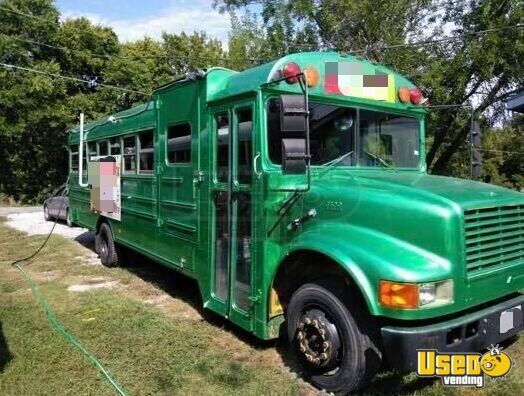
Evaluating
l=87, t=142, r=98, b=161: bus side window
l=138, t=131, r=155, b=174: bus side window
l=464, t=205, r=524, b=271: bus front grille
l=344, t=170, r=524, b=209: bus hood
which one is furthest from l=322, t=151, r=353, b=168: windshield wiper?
l=87, t=142, r=98, b=161: bus side window

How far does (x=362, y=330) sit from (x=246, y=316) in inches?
51.2

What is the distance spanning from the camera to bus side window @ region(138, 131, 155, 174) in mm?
6883

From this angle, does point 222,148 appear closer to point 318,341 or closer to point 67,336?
point 318,341

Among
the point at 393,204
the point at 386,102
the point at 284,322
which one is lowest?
the point at 284,322

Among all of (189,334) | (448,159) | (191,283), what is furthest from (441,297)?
(448,159)

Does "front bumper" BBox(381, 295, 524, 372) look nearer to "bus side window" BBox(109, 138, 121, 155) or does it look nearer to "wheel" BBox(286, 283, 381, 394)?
"wheel" BBox(286, 283, 381, 394)

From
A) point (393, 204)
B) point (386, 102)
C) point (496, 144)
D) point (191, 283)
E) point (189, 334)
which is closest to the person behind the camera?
point (393, 204)

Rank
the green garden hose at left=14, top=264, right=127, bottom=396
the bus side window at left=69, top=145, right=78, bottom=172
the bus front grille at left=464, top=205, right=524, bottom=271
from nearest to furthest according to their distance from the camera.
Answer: the bus front grille at left=464, top=205, right=524, bottom=271 → the green garden hose at left=14, top=264, right=127, bottom=396 → the bus side window at left=69, top=145, right=78, bottom=172

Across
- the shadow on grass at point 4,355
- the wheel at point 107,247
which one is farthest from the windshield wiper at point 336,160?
the wheel at point 107,247

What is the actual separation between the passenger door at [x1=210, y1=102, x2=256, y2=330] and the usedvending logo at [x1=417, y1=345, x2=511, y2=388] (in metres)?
1.68

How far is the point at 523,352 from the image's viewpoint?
15.1ft

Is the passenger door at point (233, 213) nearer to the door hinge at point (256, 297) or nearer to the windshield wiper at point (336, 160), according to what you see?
the door hinge at point (256, 297)

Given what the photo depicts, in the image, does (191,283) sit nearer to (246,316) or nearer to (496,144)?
(246,316)

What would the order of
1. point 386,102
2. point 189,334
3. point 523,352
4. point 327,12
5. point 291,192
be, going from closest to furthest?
1. point 291,192
2. point 523,352
3. point 386,102
4. point 189,334
5. point 327,12
